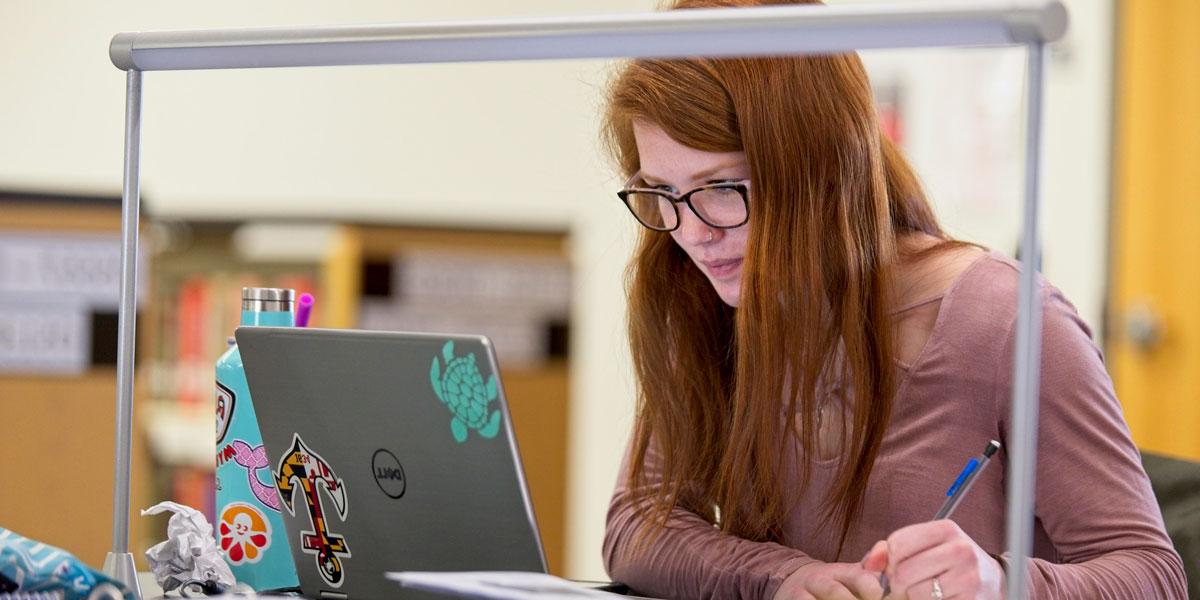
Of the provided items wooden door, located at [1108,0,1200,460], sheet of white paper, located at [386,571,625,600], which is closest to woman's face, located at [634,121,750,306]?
sheet of white paper, located at [386,571,625,600]

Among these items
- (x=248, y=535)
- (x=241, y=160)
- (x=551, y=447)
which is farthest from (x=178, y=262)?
(x=248, y=535)

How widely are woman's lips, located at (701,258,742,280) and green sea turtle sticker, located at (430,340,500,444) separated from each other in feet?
1.34

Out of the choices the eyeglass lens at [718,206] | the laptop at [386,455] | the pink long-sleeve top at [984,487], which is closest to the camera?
the laptop at [386,455]

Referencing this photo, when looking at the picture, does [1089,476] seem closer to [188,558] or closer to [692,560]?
[692,560]

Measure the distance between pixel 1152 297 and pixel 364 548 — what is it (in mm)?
2321

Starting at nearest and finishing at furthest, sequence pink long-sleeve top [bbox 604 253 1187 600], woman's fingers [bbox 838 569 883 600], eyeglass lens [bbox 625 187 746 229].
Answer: woman's fingers [bbox 838 569 883 600] → pink long-sleeve top [bbox 604 253 1187 600] → eyeglass lens [bbox 625 187 746 229]

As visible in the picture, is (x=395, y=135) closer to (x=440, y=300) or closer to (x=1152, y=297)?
(x=440, y=300)

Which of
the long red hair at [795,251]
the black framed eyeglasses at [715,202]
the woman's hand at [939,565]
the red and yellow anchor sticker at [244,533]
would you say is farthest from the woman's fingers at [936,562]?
the red and yellow anchor sticker at [244,533]

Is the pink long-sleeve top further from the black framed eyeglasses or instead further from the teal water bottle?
the teal water bottle

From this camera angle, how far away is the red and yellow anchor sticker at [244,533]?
979 mm

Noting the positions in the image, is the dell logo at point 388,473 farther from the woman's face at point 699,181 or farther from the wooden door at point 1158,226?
the wooden door at point 1158,226

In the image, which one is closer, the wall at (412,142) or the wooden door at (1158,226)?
the wooden door at (1158,226)

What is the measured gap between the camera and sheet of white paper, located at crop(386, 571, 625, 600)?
73cm

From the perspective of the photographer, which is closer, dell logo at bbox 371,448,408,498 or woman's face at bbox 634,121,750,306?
dell logo at bbox 371,448,408,498
